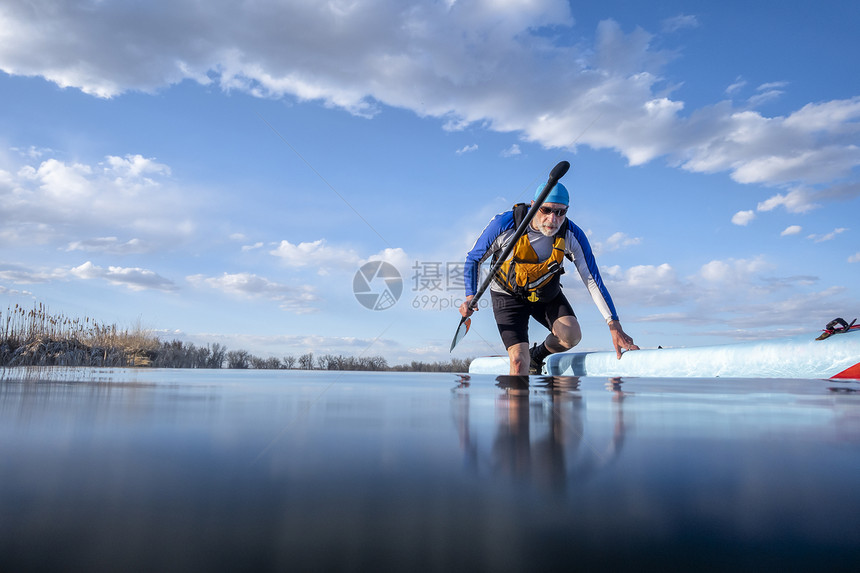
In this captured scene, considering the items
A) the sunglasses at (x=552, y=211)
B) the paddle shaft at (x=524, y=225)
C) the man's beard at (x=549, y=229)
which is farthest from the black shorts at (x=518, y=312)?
the sunglasses at (x=552, y=211)

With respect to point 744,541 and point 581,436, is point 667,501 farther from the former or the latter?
point 581,436

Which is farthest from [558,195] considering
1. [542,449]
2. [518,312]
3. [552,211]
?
[542,449]

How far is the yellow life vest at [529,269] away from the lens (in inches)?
187

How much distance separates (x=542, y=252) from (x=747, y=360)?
2239 mm

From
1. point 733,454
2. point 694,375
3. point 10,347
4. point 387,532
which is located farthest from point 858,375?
point 10,347

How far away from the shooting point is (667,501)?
1.41 ft

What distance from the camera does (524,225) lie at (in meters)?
4.36

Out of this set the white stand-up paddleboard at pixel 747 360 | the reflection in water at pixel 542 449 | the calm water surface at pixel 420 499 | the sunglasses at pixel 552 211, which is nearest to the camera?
the calm water surface at pixel 420 499

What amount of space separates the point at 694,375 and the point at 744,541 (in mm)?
5389

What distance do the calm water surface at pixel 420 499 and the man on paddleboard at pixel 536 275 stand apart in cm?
395

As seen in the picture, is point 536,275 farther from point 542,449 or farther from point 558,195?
point 542,449

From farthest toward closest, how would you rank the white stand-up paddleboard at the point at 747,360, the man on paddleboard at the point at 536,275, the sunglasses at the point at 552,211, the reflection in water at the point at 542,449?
1. the man on paddleboard at the point at 536,275
2. the sunglasses at the point at 552,211
3. the white stand-up paddleboard at the point at 747,360
4. the reflection in water at the point at 542,449

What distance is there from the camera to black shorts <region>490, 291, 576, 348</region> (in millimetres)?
4969

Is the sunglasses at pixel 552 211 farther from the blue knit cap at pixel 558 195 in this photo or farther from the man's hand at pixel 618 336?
the man's hand at pixel 618 336
